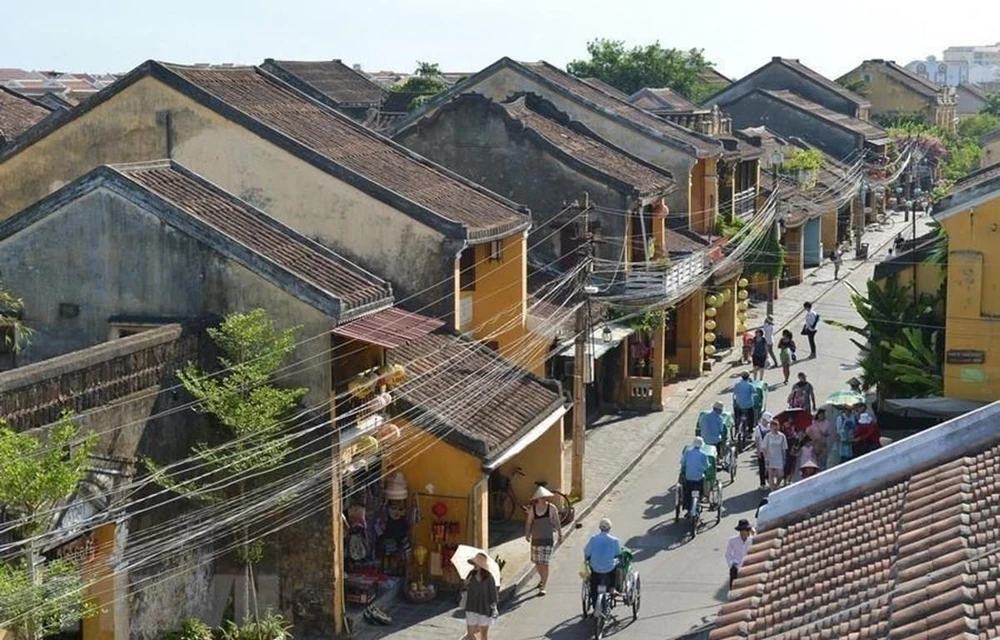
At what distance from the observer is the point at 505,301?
2723cm

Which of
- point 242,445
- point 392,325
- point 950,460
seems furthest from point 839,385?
point 950,460

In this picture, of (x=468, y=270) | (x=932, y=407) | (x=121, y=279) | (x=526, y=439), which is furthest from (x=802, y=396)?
(x=121, y=279)

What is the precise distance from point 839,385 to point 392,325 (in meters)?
18.0

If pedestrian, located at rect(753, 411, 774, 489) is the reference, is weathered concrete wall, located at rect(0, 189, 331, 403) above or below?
above

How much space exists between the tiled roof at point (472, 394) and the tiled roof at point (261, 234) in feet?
7.01

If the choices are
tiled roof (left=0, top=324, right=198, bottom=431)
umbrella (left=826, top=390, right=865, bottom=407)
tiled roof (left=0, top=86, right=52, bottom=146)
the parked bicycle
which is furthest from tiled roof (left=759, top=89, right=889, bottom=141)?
tiled roof (left=0, top=324, right=198, bottom=431)

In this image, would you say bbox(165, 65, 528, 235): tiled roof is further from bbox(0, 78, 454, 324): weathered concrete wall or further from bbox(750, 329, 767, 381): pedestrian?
bbox(750, 329, 767, 381): pedestrian

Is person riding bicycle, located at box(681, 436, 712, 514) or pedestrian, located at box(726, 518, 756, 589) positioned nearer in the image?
pedestrian, located at box(726, 518, 756, 589)

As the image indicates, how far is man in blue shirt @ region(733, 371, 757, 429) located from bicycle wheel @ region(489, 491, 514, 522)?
5764 millimetres

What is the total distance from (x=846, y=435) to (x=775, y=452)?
1186 mm

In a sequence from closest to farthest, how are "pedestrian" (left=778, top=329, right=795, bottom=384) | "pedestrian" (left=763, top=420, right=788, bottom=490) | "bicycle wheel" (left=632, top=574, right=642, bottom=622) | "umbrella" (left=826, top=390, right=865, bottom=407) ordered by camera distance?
1. "bicycle wheel" (left=632, top=574, right=642, bottom=622)
2. "pedestrian" (left=763, top=420, right=788, bottom=490)
3. "umbrella" (left=826, top=390, right=865, bottom=407)
4. "pedestrian" (left=778, top=329, right=795, bottom=384)

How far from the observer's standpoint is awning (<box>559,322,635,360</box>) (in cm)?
2832

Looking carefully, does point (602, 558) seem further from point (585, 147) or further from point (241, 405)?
point (585, 147)

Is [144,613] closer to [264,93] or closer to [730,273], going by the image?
[264,93]
